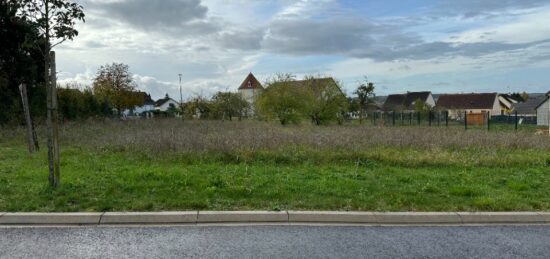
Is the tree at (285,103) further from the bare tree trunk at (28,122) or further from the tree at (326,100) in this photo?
the bare tree trunk at (28,122)

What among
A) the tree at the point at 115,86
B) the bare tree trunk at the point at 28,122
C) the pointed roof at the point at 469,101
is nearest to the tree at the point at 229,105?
the tree at the point at 115,86

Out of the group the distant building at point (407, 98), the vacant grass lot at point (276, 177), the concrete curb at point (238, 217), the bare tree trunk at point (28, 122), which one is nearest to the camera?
the concrete curb at point (238, 217)

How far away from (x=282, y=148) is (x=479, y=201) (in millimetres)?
5745

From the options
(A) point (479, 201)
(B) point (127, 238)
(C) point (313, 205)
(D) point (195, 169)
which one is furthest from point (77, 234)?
(A) point (479, 201)

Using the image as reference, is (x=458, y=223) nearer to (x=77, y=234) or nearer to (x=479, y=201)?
(x=479, y=201)

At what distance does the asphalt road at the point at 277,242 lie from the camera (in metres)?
4.34

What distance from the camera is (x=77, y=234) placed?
4875mm

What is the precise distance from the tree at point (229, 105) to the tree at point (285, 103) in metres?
18.9

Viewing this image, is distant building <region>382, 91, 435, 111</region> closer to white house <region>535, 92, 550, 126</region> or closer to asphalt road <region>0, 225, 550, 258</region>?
white house <region>535, 92, 550, 126</region>

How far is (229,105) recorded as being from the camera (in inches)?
1912

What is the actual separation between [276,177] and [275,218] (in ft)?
7.36

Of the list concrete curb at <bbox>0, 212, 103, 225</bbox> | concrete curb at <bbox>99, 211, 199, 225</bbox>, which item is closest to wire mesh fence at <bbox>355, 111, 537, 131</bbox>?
concrete curb at <bbox>99, 211, 199, 225</bbox>

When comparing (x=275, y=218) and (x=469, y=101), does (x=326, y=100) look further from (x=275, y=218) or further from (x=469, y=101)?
(x=469, y=101)

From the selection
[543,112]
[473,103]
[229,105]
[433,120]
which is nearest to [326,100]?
[433,120]
